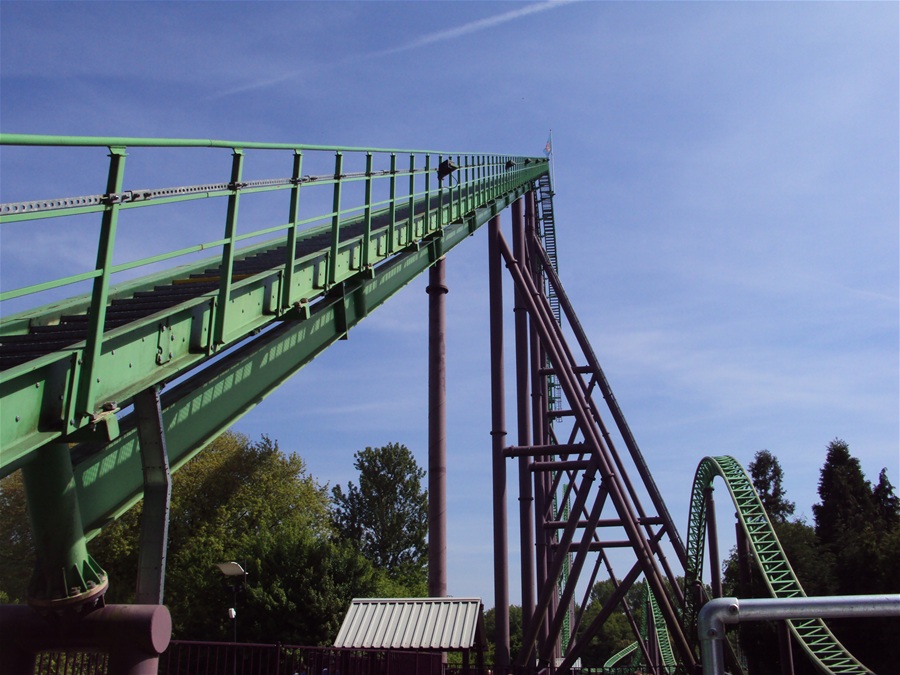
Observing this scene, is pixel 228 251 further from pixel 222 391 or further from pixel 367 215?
pixel 367 215

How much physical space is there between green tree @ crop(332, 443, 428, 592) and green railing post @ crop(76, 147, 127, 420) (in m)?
44.4

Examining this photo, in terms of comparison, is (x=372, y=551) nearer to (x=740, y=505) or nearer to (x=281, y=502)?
(x=281, y=502)

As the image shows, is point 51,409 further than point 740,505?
No

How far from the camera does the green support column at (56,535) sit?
4.07 meters

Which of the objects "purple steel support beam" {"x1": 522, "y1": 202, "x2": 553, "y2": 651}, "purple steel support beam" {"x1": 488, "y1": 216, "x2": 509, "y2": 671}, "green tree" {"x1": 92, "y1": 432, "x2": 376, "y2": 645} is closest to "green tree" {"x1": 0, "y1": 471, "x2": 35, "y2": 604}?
"green tree" {"x1": 92, "y1": 432, "x2": 376, "y2": 645}

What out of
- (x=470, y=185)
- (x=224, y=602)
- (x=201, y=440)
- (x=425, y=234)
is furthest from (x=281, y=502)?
(x=201, y=440)

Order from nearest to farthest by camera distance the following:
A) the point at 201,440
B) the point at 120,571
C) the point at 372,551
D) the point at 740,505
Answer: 1. the point at 201,440
2. the point at 740,505
3. the point at 120,571
4. the point at 372,551

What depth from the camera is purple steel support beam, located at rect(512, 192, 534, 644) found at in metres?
16.6

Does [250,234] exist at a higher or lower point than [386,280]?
lower

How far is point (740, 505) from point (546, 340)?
700 cm

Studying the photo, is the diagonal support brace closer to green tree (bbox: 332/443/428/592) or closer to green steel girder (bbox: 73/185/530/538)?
green steel girder (bbox: 73/185/530/538)

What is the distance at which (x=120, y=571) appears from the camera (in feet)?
105

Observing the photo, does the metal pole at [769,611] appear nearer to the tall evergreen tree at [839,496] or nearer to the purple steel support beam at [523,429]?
A: the purple steel support beam at [523,429]

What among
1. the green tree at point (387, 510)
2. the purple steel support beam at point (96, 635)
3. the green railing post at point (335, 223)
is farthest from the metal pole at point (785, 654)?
the green tree at point (387, 510)
